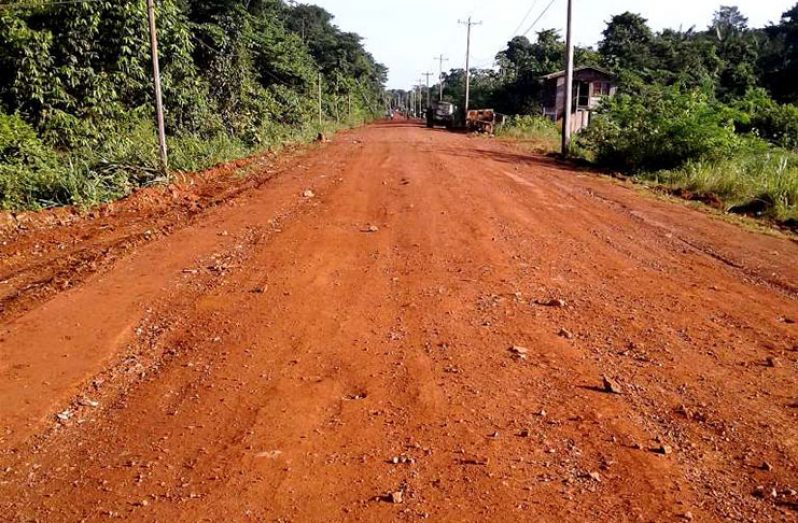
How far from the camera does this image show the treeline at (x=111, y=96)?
31.7 ft

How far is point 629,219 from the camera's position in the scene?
28.0 feet

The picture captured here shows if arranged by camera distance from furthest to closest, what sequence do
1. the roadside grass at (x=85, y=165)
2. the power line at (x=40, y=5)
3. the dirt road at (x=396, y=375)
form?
the power line at (x=40, y=5)
the roadside grass at (x=85, y=165)
the dirt road at (x=396, y=375)

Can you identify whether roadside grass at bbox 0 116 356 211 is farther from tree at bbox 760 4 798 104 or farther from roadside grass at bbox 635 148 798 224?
tree at bbox 760 4 798 104

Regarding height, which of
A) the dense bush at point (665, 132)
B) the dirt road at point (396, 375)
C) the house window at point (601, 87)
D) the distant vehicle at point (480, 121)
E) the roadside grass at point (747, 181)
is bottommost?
the dirt road at point (396, 375)

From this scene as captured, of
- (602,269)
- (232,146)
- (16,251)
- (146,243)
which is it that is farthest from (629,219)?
(232,146)

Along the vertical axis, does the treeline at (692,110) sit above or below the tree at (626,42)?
below

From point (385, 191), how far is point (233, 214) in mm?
2663

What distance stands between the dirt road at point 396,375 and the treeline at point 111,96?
2534 millimetres

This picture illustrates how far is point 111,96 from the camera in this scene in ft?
42.0

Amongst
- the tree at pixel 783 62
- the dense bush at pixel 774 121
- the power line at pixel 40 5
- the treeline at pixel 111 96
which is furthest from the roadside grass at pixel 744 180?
the tree at pixel 783 62

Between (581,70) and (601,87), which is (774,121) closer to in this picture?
(581,70)

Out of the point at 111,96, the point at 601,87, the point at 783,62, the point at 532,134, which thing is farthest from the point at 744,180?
the point at 783,62

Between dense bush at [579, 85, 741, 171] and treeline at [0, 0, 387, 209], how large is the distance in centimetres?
957

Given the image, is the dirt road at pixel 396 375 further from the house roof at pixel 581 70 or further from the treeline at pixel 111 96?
the house roof at pixel 581 70
